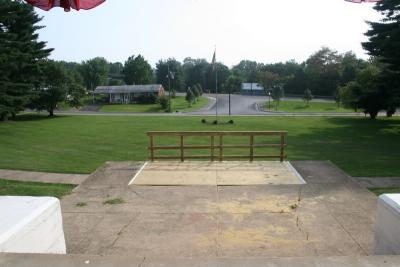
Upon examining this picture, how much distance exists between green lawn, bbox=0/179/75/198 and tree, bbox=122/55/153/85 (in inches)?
4059

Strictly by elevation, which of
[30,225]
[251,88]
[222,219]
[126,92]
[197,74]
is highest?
[197,74]

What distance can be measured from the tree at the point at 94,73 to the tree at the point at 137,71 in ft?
26.2

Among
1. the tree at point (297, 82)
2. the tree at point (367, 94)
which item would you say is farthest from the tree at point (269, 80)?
the tree at point (367, 94)

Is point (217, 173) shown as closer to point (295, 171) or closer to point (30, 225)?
point (295, 171)

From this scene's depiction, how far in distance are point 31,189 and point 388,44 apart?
2690 cm

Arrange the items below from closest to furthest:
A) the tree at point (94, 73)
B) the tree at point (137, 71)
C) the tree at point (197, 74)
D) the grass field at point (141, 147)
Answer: the grass field at point (141, 147), the tree at point (137, 71), the tree at point (94, 73), the tree at point (197, 74)

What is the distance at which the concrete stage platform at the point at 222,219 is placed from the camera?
656 centimetres

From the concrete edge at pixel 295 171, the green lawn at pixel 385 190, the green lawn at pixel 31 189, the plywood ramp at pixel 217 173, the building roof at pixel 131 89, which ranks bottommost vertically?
the green lawn at pixel 31 189

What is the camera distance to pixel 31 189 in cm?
1208

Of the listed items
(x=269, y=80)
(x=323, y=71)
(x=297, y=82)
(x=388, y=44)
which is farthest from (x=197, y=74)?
(x=388, y=44)

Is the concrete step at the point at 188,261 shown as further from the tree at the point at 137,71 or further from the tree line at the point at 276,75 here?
the tree at the point at 137,71

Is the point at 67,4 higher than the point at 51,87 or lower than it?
higher

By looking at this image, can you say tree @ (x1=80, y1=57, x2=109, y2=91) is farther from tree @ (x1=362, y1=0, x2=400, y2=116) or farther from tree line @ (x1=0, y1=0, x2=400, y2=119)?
tree @ (x1=362, y1=0, x2=400, y2=116)

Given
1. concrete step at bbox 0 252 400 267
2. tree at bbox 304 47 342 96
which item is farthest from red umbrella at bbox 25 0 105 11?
tree at bbox 304 47 342 96
